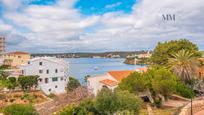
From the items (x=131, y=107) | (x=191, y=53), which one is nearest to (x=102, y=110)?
(x=131, y=107)

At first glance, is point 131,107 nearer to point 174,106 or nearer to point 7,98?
point 174,106

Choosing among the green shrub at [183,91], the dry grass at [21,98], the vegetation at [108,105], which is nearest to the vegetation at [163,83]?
the green shrub at [183,91]

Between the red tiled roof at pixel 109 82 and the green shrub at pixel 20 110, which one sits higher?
the red tiled roof at pixel 109 82

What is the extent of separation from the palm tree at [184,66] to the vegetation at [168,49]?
4932mm

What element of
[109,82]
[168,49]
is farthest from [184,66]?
[109,82]

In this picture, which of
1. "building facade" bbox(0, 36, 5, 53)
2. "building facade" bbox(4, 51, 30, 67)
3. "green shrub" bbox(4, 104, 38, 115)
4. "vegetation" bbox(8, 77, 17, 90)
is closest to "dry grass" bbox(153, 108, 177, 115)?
"green shrub" bbox(4, 104, 38, 115)

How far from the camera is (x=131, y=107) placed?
24.6 m

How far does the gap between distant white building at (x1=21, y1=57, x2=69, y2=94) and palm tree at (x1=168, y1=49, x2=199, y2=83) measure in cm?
2675

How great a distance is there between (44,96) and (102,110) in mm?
31307

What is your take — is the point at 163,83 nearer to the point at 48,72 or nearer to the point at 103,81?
the point at 103,81

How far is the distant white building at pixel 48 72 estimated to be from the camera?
58.7 m

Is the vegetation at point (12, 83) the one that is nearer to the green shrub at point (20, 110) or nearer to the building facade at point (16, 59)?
the green shrub at point (20, 110)

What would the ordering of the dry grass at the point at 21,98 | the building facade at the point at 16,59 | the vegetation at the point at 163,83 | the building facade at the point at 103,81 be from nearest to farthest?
the vegetation at the point at 163,83
the building facade at the point at 103,81
the dry grass at the point at 21,98
the building facade at the point at 16,59

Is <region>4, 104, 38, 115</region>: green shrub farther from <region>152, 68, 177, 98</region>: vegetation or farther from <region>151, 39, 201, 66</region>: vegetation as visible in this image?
<region>151, 39, 201, 66</region>: vegetation
